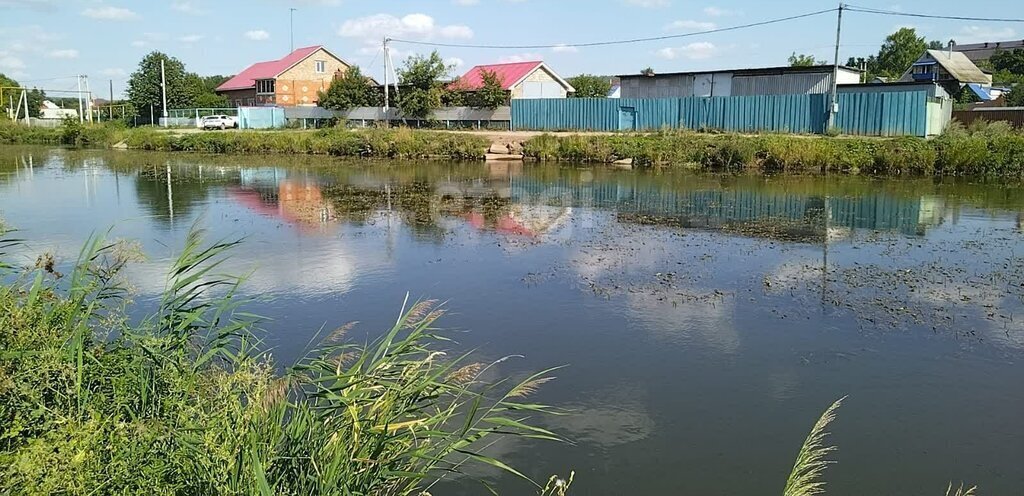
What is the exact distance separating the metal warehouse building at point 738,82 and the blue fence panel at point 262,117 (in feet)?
79.5

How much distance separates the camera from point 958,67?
55406 millimetres

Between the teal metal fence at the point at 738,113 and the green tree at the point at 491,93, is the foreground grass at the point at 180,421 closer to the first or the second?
the teal metal fence at the point at 738,113

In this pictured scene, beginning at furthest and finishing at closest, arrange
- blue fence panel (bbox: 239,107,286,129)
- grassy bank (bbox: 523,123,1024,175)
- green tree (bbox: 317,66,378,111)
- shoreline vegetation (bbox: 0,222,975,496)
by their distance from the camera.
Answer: blue fence panel (bbox: 239,107,286,129) < green tree (bbox: 317,66,378,111) < grassy bank (bbox: 523,123,1024,175) < shoreline vegetation (bbox: 0,222,975,496)

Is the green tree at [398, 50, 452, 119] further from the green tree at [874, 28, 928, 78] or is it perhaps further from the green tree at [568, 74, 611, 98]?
the green tree at [874, 28, 928, 78]

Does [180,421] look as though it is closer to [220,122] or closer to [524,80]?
[524,80]

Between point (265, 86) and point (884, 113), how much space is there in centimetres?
4459

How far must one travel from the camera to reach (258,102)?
198 ft

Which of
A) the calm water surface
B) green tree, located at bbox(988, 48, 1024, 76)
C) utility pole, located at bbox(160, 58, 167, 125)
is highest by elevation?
green tree, located at bbox(988, 48, 1024, 76)

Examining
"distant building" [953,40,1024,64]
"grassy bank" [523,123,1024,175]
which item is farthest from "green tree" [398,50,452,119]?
"distant building" [953,40,1024,64]

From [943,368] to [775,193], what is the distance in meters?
13.7

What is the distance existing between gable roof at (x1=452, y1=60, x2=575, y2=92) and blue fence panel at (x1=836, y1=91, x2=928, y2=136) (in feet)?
65.1

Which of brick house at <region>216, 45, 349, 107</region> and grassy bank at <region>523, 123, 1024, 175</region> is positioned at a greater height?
brick house at <region>216, 45, 349, 107</region>

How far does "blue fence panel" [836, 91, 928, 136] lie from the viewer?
2756 cm

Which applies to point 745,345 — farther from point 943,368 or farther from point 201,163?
point 201,163
